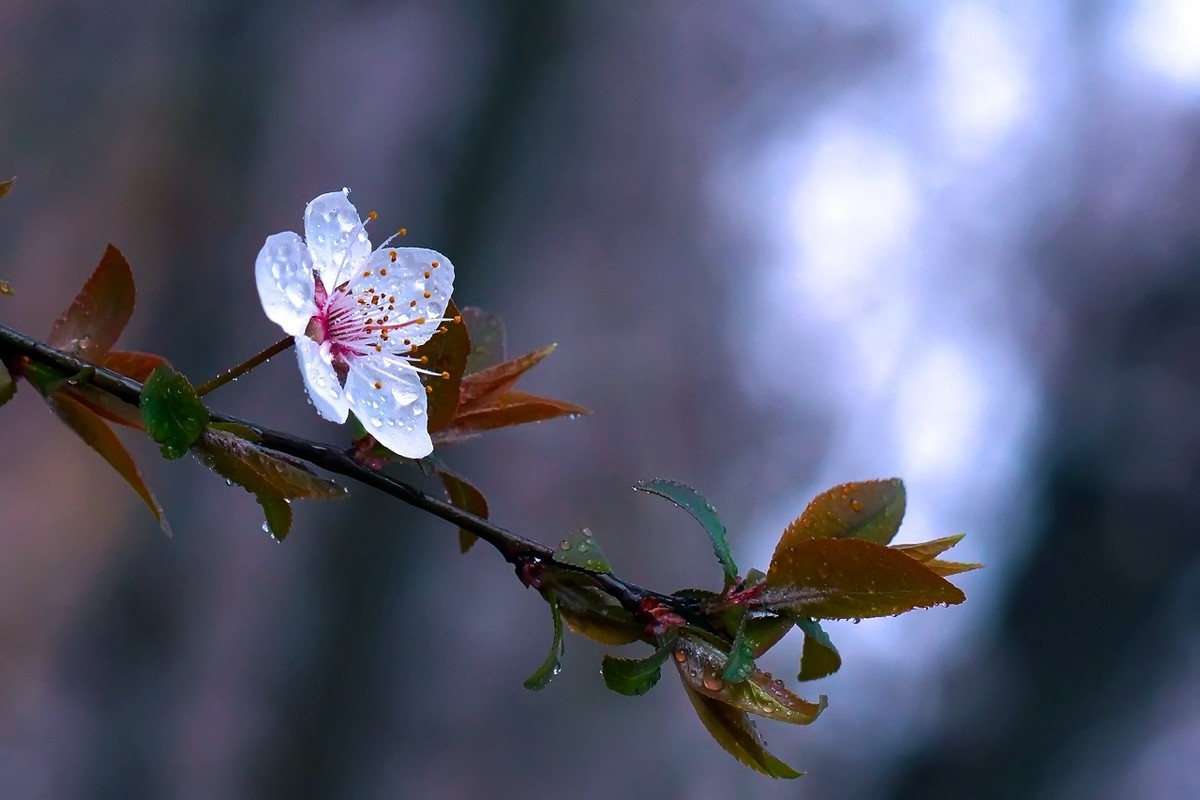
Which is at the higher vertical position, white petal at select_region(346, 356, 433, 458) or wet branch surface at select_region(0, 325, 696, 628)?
white petal at select_region(346, 356, 433, 458)

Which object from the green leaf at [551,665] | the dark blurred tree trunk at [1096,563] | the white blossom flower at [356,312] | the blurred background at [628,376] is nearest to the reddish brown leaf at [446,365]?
the white blossom flower at [356,312]

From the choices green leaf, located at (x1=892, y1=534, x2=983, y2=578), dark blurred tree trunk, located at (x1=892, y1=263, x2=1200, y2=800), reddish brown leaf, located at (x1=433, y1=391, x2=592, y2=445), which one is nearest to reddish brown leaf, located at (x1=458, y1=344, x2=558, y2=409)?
Result: reddish brown leaf, located at (x1=433, y1=391, x2=592, y2=445)

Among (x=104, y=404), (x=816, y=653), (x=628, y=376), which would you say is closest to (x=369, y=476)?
(x=104, y=404)

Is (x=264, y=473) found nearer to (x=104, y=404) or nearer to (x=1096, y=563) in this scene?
(x=104, y=404)

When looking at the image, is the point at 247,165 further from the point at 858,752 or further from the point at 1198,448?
the point at 1198,448

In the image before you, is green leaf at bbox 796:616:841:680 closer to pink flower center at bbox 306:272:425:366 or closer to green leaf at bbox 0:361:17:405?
pink flower center at bbox 306:272:425:366
